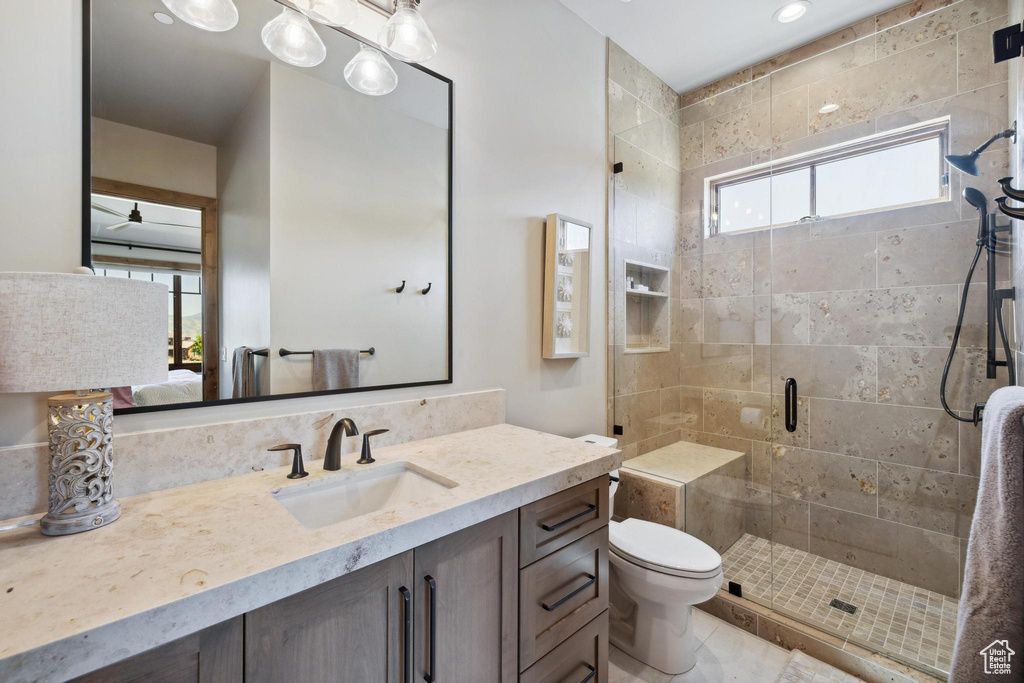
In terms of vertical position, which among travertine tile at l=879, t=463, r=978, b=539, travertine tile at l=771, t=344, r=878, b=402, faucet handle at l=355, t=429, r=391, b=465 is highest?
travertine tile at l=771, t=344, r=878, b=402

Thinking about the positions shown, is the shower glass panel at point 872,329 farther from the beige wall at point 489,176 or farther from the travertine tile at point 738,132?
the beige wall at point 489,176

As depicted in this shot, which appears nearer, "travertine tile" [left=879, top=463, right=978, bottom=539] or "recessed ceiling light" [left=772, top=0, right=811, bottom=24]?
"travertine tile" [left=879, top=463, right=978, bottom=539]

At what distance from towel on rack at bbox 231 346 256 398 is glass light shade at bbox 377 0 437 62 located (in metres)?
1.01

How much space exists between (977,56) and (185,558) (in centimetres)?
330

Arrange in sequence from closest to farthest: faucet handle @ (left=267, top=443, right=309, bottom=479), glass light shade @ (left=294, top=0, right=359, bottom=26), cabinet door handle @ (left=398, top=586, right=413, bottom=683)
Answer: cabinet door handle @ (left=398, top=586, right=413, bottom=683) < faucet handle @ (left=267, top=443, right=309, bottom=479) < glass light shade @ (left=294, top=0, right=359, bottom=26)

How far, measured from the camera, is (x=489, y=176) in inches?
67.8

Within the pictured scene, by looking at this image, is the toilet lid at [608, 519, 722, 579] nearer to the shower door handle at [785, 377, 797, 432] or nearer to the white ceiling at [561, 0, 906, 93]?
the shower door handle at [785, 377, 797, 432]

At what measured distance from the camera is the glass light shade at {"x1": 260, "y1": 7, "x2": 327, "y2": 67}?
1164mm

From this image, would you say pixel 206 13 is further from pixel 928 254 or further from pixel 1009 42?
pixel 928 254

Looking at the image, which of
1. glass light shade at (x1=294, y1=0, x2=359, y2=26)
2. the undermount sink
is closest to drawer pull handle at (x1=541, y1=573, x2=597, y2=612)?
the undermount sink

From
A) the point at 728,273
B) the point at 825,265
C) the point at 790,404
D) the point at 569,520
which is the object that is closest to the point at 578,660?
the point at 569,520

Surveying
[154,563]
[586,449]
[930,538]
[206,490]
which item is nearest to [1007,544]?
[586,449]

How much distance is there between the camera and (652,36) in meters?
2.32

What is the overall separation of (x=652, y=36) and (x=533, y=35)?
0.83m
